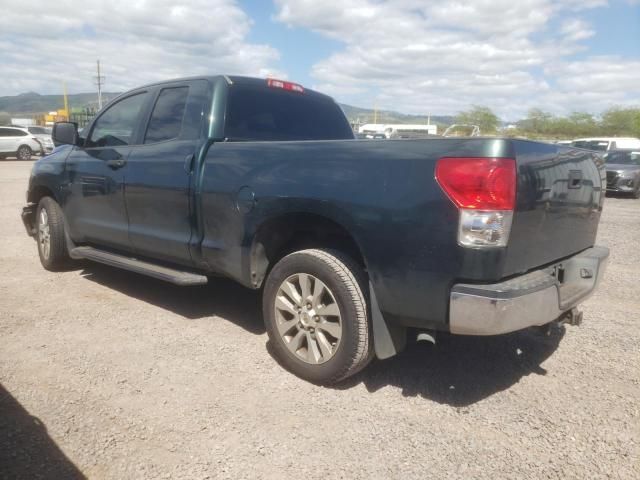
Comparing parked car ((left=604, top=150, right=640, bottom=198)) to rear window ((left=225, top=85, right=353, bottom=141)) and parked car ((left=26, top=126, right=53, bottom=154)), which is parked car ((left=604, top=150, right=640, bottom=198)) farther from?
parked car ((left=26, top=126, right=53, bottom=154))

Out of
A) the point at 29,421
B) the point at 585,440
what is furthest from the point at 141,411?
the point at 585,440

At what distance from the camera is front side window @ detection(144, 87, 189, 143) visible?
384 centimetres

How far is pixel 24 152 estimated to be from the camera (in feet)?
82.1

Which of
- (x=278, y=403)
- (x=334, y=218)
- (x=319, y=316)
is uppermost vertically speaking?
(x=334, y=218)

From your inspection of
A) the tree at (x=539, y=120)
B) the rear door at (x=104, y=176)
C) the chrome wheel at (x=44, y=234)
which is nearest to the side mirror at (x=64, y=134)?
the rear door at (x=104, y=176)

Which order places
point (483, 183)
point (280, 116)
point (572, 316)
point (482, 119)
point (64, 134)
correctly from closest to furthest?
1. point (483, 183)
2. point (572, 316)
3. point (280, 116)
4. point (64, 134)
5. point (482, 119)

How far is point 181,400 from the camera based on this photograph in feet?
9.09

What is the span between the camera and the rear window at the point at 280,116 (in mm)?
3770

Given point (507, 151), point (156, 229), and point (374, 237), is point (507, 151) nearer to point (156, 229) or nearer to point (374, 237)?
point (374, 237)

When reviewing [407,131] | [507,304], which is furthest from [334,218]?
[407,131]

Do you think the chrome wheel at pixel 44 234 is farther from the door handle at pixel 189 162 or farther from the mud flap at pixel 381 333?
the mud flap at pixel 381 333

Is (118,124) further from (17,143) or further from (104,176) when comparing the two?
(17,143)

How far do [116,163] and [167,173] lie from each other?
2.60 feet

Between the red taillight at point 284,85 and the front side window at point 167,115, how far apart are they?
699 millimetres
